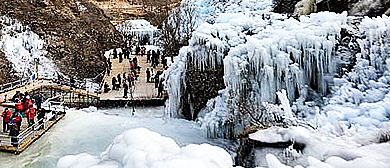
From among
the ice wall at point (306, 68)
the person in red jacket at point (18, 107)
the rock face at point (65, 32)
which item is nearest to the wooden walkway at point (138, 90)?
the rock face at point (65, 32)

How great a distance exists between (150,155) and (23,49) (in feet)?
94.2

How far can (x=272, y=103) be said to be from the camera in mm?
10172

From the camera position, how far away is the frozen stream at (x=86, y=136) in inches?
409

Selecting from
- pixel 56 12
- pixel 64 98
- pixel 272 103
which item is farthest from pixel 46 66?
pixel 272 103

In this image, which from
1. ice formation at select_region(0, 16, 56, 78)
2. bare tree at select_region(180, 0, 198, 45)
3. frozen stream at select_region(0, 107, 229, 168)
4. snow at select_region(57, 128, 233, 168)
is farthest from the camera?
bare tree at select_region(180, 0, 198, 45)

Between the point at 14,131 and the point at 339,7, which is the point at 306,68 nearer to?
the point at 339,7

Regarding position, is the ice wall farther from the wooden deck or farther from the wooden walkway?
the wooden walkway

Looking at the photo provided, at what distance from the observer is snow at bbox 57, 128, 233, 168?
3031 mm

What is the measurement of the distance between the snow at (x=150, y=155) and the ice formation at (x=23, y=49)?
2561cm

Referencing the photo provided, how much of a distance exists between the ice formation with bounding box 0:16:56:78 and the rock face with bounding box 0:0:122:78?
59cm

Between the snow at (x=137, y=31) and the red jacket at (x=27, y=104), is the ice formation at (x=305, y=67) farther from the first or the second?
the snow at (x=137, y=31)

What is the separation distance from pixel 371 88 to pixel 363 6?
517 centimetres

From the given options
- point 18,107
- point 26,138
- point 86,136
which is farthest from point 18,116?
point 86,136

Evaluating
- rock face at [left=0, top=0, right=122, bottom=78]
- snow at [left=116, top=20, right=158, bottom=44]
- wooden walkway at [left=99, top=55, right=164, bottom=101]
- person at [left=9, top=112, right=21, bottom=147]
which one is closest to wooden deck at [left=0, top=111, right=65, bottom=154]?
person at [left=9, top=112, right=21, bottom=147]
